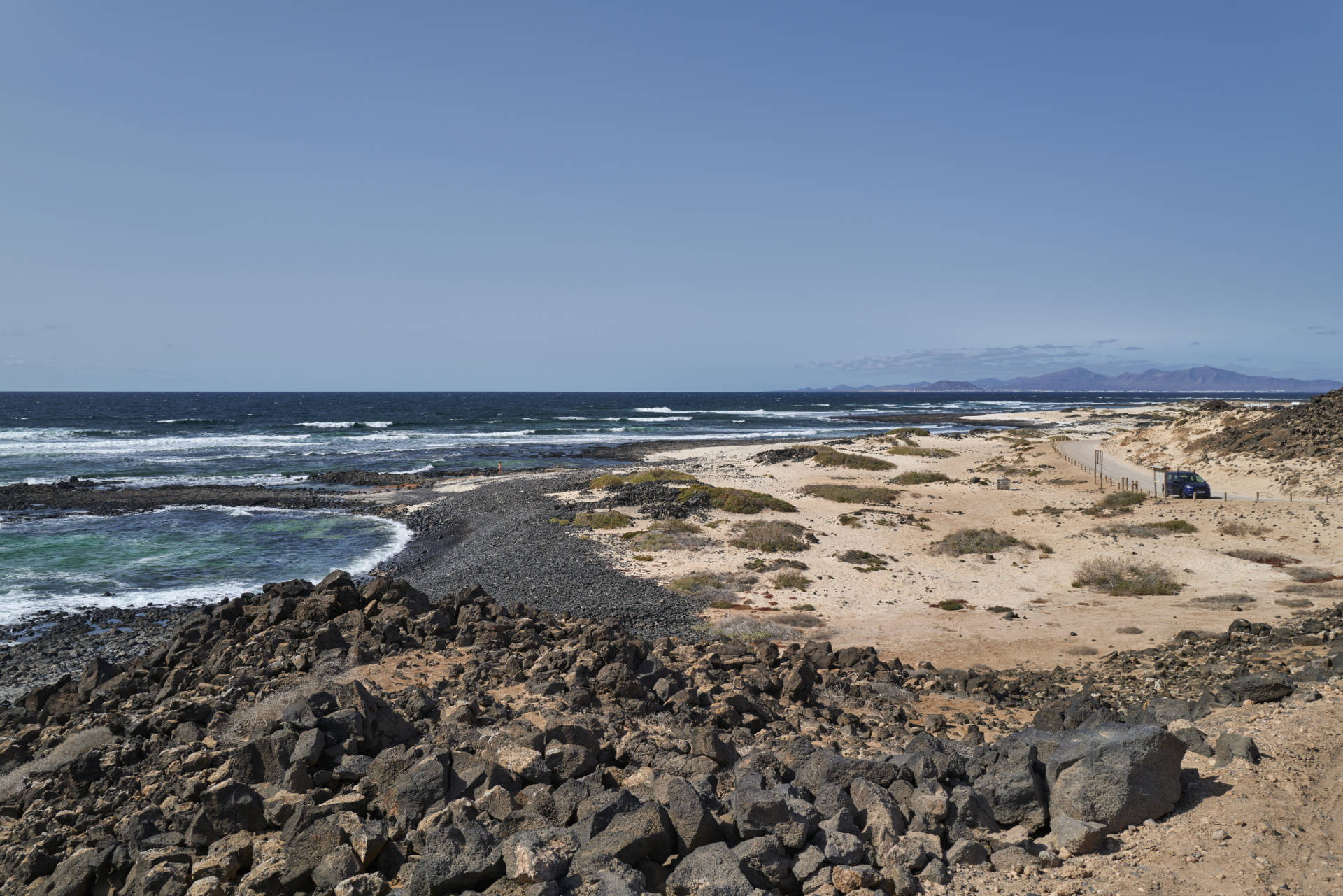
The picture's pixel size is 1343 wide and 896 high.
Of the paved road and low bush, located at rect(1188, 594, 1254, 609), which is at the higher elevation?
the paved road

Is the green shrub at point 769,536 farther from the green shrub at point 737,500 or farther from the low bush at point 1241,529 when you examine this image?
the low bush at point 1241,529

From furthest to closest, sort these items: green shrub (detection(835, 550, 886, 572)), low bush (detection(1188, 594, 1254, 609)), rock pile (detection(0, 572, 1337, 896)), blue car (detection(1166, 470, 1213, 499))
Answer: blue car (detection(1166, 470, 1213, 499))
green shrub (detection(835, 550, 886, 572))
low bush (detection(1188, 594, 1254, 609))
rock pile (detection(0, 572, 1337, 896))

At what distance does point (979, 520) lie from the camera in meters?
29.8

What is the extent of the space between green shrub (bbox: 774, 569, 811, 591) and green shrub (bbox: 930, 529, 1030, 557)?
6.31 metres

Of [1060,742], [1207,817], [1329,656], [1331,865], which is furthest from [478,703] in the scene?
[1329,656]

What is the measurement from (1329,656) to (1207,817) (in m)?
7.31

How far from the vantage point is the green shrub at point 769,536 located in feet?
80.4

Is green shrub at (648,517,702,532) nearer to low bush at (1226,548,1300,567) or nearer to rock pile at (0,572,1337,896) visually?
rock pile at (0,572,1337,896)

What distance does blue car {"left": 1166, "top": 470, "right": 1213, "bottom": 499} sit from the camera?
30.5 m

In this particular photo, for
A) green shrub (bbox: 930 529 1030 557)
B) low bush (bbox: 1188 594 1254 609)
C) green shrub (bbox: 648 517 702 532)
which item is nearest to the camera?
low bush (bbox: 1188 594 1254 609)

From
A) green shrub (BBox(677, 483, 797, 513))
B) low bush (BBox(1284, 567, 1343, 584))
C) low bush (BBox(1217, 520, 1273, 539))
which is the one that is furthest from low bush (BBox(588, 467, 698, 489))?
low bush (BBox(1284, 567, 1343, 584))

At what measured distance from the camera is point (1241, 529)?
79.2 feet

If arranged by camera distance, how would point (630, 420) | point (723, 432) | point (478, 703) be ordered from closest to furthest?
1. point (478, 703)
2. point (723, 432)
3. point (630, 420)

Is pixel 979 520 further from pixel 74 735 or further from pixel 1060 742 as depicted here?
pixel 74 735
